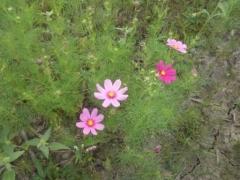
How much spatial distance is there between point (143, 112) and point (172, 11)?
974mm

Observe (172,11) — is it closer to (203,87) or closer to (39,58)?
(203,87)

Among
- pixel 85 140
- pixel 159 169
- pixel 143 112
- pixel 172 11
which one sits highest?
pixel 172 11

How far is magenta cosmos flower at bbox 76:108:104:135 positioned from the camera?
1894mm

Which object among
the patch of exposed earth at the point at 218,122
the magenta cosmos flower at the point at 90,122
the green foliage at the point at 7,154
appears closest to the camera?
the green foliage at the point at 7,154

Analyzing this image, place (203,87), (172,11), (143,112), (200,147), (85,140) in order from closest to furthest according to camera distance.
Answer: (143,112) → (85,140) → (200,147) → (203,87) → (172,11)

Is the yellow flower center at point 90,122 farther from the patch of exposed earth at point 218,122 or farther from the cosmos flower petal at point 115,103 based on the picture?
the patch of exposed earth at point 218,122

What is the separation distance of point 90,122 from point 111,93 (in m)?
0.18

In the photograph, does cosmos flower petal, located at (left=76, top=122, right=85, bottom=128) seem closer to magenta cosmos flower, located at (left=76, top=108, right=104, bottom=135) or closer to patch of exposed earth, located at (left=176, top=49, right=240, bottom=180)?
magenta cosmos flower, located at (left=76, top=108, right=104, bottom=135)

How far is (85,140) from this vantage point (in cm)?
200

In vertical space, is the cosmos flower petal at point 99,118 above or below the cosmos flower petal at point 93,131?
above

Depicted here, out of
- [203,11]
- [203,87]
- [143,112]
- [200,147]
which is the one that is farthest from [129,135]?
[203,11]

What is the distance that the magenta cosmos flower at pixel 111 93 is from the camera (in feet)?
5.99

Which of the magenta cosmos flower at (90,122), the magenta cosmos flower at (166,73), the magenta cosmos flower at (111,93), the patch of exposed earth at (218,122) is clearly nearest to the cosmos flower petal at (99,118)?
the magenta cosmos flower at (90,122)

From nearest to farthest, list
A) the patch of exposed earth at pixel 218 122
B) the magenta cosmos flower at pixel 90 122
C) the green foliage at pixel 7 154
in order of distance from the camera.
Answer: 1. the green foliage at pixel 7 154
2. the magenta cosmos flower at pixel 90 122
3. the patch of exposed earth at pixel 218 122
